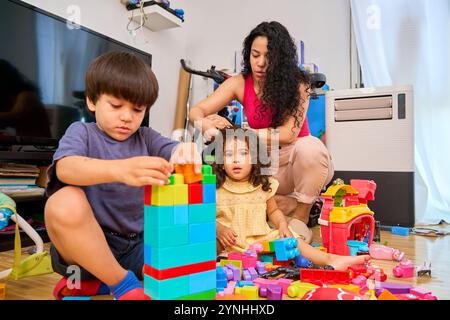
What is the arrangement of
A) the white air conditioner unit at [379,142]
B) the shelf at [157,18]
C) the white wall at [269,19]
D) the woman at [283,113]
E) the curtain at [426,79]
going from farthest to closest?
the white wall at [269,19] < the shelf at [157,18] < the curtain at [426,79] < the white air conditioner unit at [379,142] < the woman at [283,113]

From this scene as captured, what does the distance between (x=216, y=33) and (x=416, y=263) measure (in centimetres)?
233

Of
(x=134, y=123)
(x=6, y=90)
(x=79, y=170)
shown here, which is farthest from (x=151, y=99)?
(x=6, y=90)

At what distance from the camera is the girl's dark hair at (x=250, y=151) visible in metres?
1.18

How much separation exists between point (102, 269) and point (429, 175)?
2060 millimetres

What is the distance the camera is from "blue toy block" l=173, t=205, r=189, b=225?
24.0 inches

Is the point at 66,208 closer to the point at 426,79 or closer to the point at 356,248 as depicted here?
the point at 356,248

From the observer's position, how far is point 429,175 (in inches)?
84.3

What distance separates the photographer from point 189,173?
639mm

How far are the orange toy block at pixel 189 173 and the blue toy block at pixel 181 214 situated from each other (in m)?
0.05

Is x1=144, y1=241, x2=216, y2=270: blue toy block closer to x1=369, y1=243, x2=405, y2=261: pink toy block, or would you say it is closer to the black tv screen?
x1=369, y1=243, x2=405, y2=261: pink toy block

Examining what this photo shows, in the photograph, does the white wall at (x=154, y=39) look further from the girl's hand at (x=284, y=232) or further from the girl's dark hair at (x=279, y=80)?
the girl's hand at (x=284, y=232)

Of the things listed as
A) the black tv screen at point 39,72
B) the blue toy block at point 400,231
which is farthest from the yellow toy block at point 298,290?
the black tv screen at point 39,72
